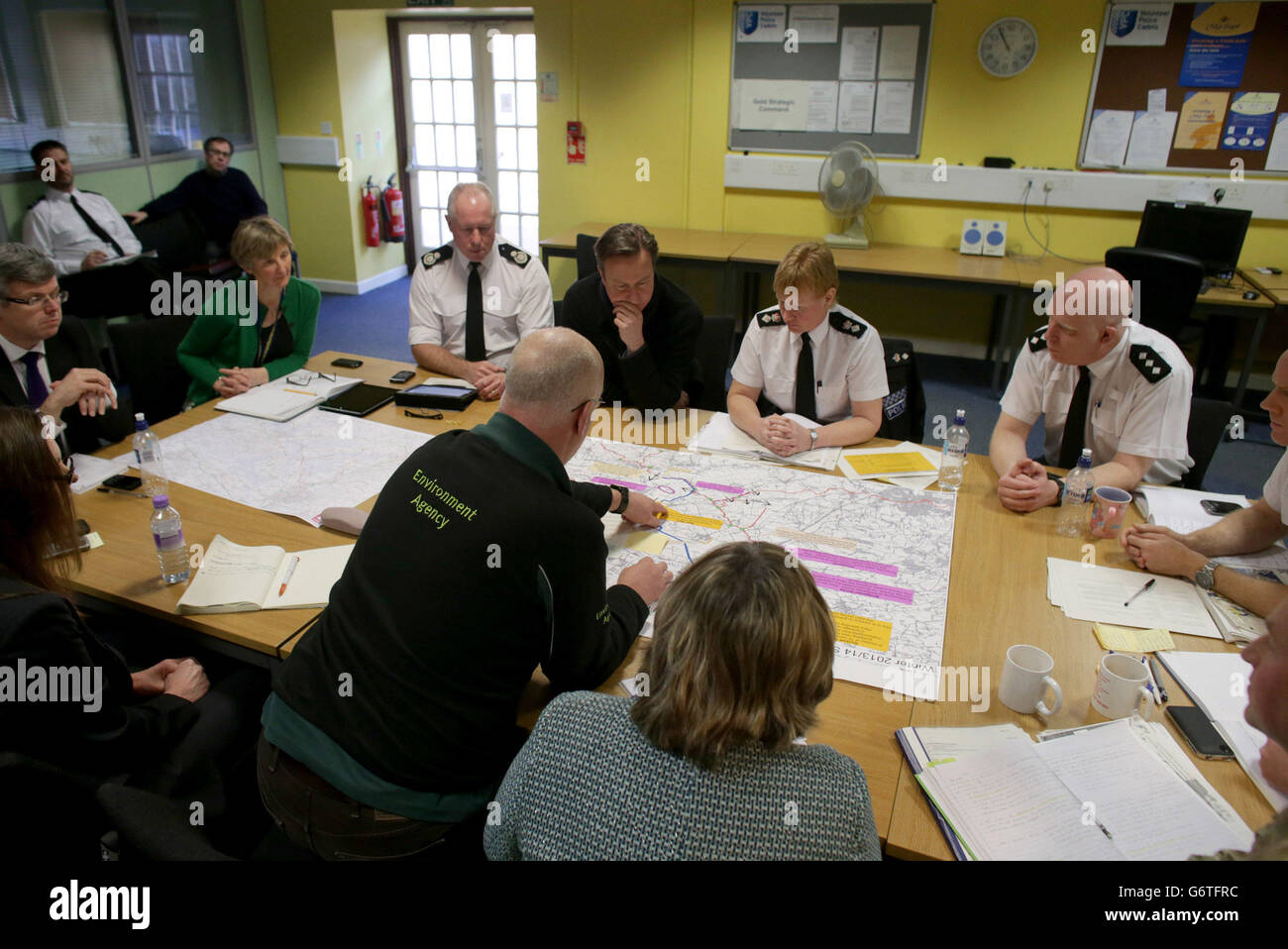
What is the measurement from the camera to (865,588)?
1872mm

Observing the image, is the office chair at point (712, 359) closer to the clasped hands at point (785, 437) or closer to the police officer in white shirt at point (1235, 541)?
the clasped hands at point (785, 437)

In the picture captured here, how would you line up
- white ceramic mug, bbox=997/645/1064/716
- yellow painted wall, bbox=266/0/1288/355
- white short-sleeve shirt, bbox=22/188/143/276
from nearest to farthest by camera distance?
white ceramic mug, bbox=997/645/1064/716, white short-sleeve shirt, bbox=22/188/143/276, yellow painted wall, bbox=266/0/1288/355

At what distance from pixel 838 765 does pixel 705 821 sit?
0.21m

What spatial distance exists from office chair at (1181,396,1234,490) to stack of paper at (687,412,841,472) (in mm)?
1089

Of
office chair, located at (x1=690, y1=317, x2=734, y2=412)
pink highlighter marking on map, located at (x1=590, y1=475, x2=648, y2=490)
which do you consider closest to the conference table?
pink highlighter marking on map, located at (x1=590, y1=475, x2=648, y2=490)

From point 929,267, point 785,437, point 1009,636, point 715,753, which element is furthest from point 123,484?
point 929,267

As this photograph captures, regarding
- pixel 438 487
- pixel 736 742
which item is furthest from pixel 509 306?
pixel 736 742

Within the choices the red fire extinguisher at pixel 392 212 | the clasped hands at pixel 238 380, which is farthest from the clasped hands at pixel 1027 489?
the red fire extinguisher at pixel 392 212

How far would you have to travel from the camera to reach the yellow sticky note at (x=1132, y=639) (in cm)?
170

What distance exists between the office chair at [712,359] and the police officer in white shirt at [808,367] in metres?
0.41

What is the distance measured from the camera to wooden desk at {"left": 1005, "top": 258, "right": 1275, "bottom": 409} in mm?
4477

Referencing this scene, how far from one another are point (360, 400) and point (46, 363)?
103cm

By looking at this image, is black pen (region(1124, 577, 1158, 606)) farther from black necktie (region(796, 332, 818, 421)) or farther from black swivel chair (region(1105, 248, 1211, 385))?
black swivel chair (region(1105, 248, 1211, 385))

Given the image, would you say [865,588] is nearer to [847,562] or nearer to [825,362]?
[847,562]
